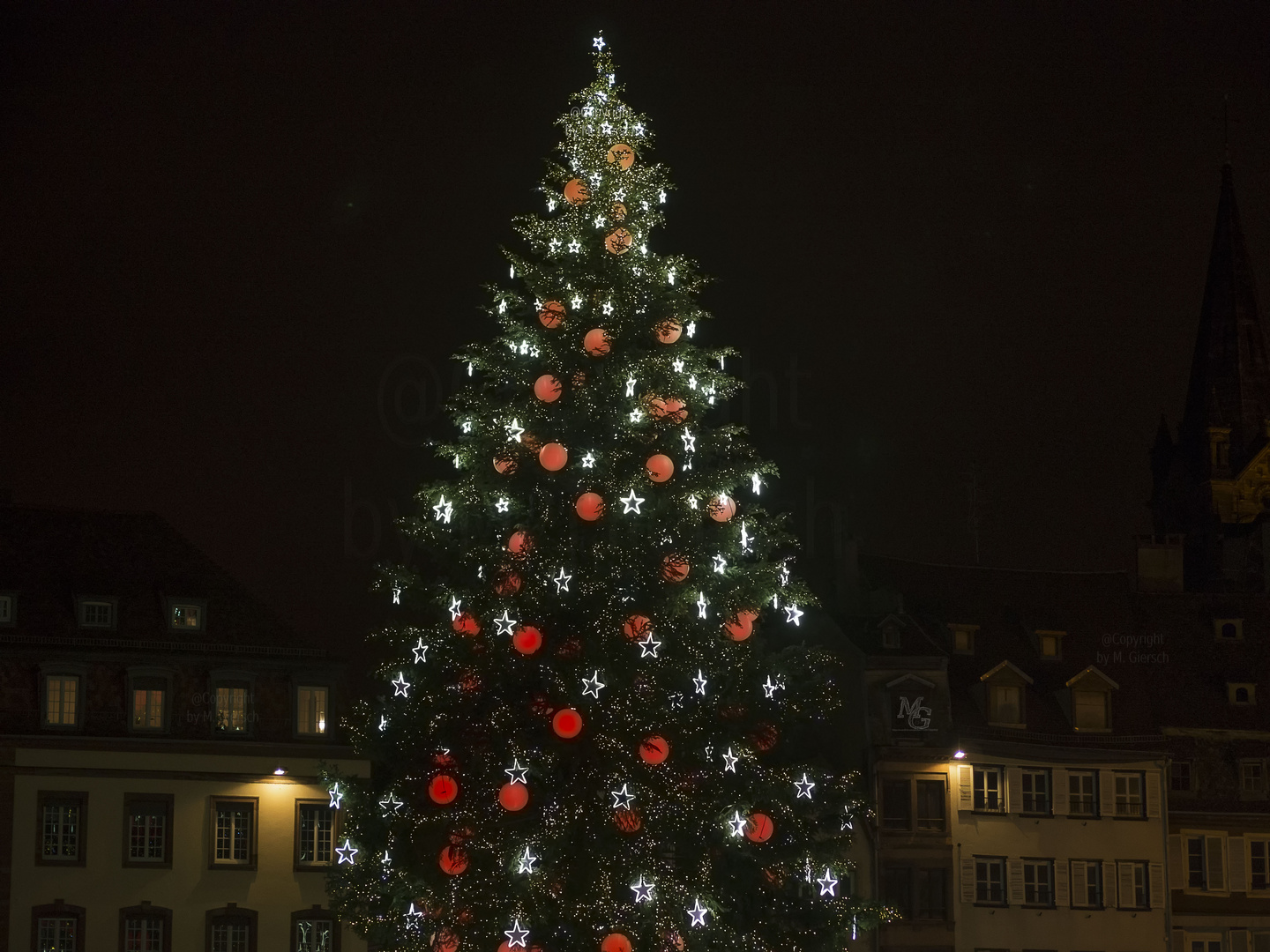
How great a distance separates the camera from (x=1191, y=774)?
6494 centimetres

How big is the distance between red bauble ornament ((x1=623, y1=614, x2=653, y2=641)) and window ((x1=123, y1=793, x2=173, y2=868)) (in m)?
32.2

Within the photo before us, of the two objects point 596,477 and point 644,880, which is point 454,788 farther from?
point 596,477

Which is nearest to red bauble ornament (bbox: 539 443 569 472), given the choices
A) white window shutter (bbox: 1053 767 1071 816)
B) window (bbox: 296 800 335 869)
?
window (bbox: 296 800 335 869)

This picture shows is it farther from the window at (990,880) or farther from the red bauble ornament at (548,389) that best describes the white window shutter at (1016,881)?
the red bauble ornament at (548,389)

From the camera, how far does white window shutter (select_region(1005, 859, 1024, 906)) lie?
61375mm

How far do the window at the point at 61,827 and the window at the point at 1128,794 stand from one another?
29905mm

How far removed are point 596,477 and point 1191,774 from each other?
42715 millimetres

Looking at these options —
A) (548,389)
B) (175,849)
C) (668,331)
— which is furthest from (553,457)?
(175,849)

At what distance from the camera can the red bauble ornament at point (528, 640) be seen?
2631cm

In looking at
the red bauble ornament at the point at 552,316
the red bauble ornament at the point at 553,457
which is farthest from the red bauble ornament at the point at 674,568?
the red bauble ornament at the point at 552,316

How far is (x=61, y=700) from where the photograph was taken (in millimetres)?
55656

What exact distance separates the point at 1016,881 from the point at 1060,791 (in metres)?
3.20

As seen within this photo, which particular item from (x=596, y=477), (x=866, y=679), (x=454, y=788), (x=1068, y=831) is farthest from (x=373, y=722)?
(x=1068, y=831)

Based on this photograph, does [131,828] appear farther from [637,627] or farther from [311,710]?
[637,627]
